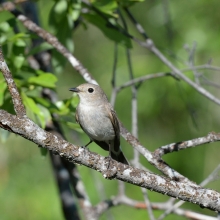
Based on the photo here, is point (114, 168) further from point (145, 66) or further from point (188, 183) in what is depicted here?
point (145, 66)

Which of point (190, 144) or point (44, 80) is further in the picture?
point (44, 80)

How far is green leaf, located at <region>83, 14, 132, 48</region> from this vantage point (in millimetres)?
4594

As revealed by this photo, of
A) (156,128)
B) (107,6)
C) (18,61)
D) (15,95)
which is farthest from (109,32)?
→ (156,128)

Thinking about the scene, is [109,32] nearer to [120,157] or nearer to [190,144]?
[120,157]

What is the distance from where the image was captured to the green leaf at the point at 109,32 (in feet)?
15.1

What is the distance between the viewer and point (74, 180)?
5.15 m

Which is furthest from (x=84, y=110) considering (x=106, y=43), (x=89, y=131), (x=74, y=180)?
(x=106, y=43)

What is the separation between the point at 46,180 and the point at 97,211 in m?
2.39

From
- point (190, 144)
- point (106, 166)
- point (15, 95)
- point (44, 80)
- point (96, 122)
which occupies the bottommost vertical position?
point (106, 166)

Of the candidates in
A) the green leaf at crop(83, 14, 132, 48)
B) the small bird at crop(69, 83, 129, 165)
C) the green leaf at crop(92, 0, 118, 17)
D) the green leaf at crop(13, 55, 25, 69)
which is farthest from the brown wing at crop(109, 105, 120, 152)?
the green leaf at crop(13, 55, 25, 69)

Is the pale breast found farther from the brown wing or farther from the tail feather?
the tail feather

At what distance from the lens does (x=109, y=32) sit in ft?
15.2

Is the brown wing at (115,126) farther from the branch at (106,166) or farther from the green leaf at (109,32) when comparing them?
the branch at (106,166)

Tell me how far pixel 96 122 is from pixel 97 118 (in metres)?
0.05
